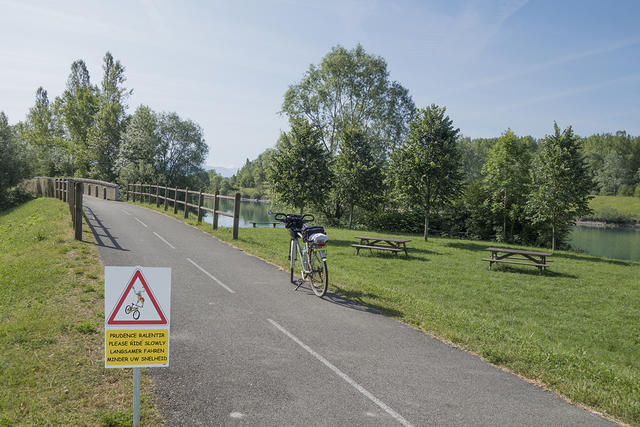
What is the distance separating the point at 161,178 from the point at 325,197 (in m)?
30.7

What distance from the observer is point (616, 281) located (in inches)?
533

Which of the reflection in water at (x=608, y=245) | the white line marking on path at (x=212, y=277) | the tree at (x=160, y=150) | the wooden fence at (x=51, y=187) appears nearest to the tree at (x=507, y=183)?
the reflection in water at (x=608, y=245)

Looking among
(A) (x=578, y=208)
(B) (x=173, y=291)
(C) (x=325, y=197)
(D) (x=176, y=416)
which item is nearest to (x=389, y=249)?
(C) (x=325, y=197)

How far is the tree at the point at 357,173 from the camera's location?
31469mm

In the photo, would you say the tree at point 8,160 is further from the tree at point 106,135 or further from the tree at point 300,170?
the tree at point 300,170

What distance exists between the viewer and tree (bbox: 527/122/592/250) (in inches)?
863

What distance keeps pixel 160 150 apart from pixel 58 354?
51.5 metres

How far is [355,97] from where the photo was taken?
126ft

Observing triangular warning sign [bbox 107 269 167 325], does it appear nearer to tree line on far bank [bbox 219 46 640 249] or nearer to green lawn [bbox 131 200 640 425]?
green lawn [bbox 131 200 640 425]

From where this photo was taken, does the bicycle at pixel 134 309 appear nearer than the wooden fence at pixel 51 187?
Yes

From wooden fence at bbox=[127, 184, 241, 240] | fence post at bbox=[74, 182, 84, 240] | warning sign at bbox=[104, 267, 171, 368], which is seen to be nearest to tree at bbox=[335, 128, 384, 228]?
wooden fence at bbox=[127, 184, 241, 240]

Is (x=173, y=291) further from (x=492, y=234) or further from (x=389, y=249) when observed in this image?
(x=492, y=234)

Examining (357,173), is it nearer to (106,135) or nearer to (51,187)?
(51,187)

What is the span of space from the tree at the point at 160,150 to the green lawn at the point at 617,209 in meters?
71.4
